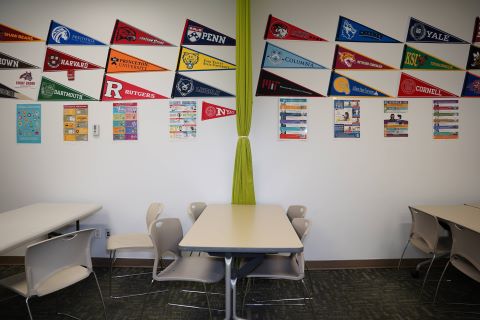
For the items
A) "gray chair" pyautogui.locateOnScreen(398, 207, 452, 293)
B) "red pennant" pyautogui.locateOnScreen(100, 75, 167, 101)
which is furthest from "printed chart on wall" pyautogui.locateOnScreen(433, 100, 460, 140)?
"red pennant" pyautogui.locateOnScreen(100, 75, 167, 101)

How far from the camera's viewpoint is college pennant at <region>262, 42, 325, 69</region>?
3201 millimetres

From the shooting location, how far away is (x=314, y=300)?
8.38 ft

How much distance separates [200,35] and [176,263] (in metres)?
→ 2.48

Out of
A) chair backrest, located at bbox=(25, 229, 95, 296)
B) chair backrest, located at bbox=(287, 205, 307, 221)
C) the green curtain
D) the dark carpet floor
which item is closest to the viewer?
chair backrest, located at bbox=(25, 229, 95, 296)

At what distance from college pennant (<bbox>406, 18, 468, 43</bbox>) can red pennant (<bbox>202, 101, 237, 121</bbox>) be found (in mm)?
2272

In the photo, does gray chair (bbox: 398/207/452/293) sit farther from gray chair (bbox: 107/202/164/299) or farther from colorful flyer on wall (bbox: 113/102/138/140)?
colorful flyer on wall (bbox: 113/102/138/140)

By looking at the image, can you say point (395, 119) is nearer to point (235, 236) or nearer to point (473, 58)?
point (473, 58)

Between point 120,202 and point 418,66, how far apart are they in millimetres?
3877

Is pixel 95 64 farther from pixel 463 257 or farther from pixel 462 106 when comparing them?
pixel 462 106

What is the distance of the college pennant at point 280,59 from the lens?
320cm

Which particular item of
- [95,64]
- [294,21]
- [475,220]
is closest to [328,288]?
[475,220]

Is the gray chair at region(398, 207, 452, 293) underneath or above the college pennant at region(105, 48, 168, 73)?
underneath

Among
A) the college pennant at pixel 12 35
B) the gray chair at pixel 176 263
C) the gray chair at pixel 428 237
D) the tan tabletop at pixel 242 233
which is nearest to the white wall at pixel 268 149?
the college pennant at pixel 12 35

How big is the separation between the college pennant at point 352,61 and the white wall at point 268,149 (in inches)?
3.0
